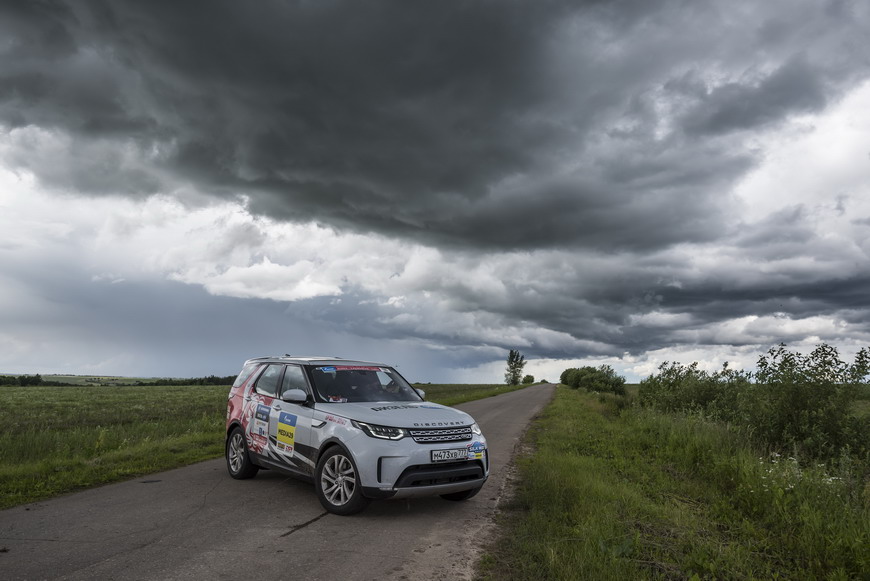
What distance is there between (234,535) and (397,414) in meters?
2.17

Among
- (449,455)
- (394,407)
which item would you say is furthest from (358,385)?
(449,455)

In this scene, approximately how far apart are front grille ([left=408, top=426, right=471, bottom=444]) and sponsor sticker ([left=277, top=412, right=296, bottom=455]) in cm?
202

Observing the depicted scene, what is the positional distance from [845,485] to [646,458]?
3792mm

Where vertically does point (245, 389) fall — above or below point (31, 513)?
above

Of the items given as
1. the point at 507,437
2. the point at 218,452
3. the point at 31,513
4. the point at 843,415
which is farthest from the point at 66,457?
the point at 843,415

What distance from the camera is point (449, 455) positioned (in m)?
6.18

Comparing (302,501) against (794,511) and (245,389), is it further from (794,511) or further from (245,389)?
(794,511)

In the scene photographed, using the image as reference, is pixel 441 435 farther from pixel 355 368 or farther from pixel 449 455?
pixel 355 368

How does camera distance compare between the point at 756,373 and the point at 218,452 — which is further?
the point at 756,373

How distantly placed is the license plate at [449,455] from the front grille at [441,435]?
0.13 meters

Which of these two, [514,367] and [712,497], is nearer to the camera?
[712,497]

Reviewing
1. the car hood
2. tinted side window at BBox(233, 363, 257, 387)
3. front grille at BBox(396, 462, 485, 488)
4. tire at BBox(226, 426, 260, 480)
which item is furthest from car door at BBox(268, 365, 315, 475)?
front grille at BBox(396, 462, 485, 488)

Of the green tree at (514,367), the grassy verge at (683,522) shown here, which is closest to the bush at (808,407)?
the grassy verge at (683,522)

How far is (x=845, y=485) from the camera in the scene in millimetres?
6586
